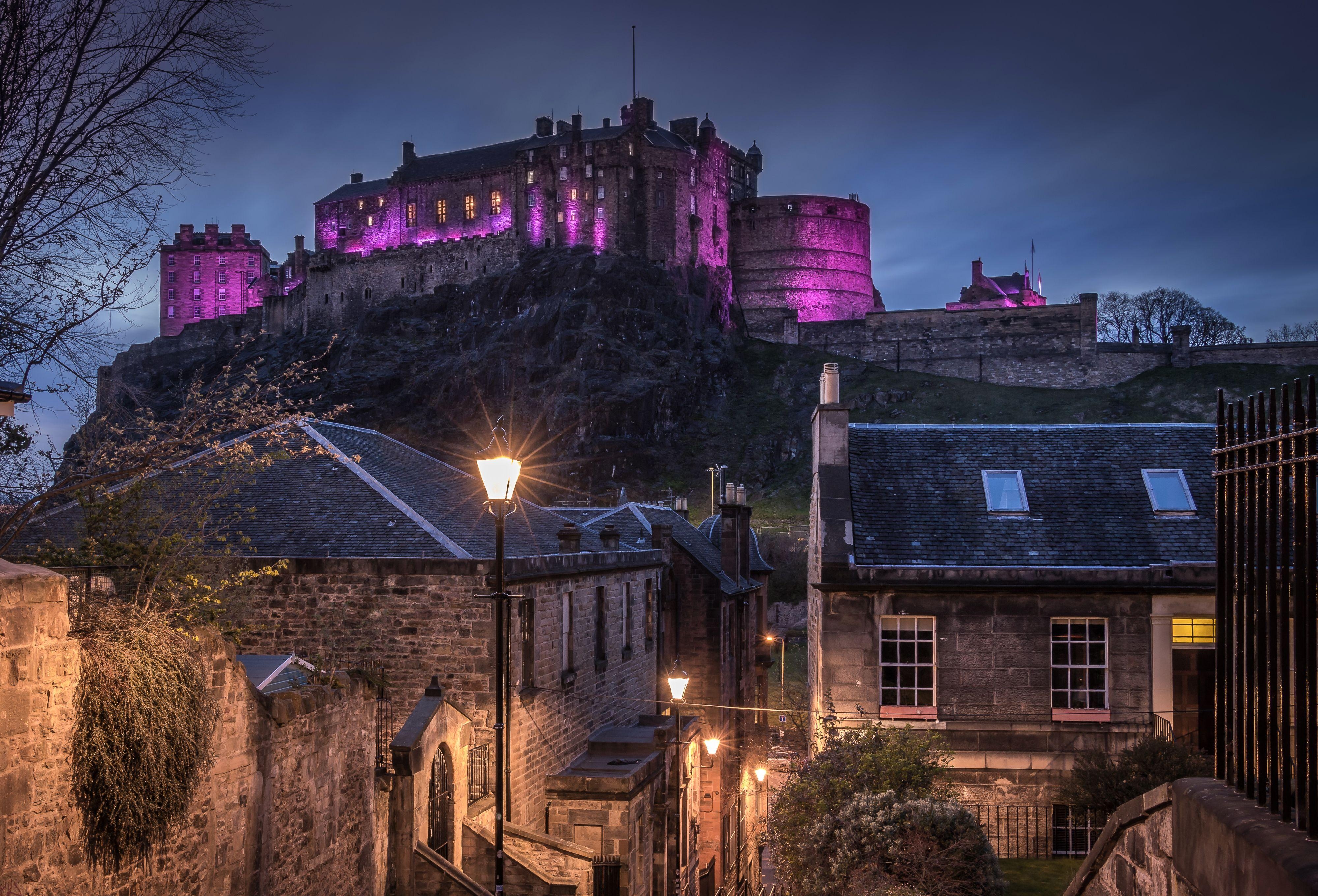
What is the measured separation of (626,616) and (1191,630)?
11.4 m

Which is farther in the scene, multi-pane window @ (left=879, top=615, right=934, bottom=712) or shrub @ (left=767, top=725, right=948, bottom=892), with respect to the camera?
multi-pane window @ (left=879, top=615, right=934, bottom=712)

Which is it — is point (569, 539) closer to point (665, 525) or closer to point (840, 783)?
point (665, 525)

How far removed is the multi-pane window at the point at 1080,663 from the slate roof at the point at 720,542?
18778 millimetres

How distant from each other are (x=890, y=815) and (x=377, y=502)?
9285mm

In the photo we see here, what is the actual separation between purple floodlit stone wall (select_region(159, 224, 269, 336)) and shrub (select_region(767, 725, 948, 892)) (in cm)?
11338

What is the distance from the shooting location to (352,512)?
15961mm

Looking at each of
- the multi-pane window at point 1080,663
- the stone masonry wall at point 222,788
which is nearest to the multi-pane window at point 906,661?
the multi-pane window at point 1080,663

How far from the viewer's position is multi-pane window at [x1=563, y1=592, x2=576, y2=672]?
17906mm

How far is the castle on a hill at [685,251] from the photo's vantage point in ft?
279

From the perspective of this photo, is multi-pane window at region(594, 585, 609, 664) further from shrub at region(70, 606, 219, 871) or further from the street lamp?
shrub at region(70, 606, 219, 871)

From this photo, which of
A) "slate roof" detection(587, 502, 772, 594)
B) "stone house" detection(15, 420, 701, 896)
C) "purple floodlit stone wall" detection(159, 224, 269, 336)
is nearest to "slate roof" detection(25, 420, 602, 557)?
"stone house" detection(15, 420, 701, 896)

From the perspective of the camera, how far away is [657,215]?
86.7m

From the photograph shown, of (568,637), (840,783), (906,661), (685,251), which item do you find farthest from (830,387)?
(685,251)

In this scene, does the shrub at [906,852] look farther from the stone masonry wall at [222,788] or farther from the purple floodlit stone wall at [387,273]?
the purple floodlit stone wall at [387,273]
